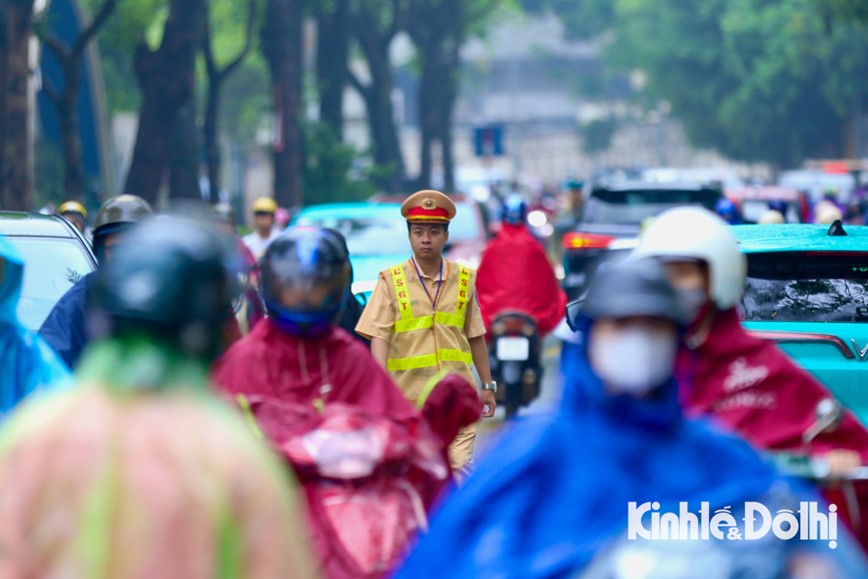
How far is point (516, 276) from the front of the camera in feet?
40.8

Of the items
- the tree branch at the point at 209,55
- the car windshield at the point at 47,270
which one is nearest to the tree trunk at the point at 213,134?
the tree branch at the point at 209,55

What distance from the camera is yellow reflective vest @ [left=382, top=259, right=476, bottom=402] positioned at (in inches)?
297

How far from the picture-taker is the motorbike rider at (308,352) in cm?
442

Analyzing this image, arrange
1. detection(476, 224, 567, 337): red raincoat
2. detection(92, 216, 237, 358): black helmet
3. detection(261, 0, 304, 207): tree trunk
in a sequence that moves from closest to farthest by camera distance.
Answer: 1. detection(92, 216, 237, 358): black helmet
2. detection(476, 224, 567, 337): red raincoat
3. detection(261, 0, 304, 207): tree trunk

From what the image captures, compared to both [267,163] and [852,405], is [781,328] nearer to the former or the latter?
[852,405]

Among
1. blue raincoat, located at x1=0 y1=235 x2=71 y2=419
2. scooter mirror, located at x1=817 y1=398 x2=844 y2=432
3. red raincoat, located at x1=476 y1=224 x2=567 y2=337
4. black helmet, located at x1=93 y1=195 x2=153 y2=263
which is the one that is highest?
black helmet, located at x1=93 y1=195 x2=153 y2=263

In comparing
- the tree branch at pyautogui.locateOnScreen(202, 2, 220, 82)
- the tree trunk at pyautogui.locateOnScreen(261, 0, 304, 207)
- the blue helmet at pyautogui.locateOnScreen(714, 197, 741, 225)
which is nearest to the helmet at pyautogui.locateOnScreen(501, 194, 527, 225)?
the blue helmet at pyautogui.locateOnScreen(714, 197, 741, 225)

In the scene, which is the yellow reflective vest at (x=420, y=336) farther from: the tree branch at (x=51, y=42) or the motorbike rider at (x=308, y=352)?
the tree branch at (x=51, y=42)

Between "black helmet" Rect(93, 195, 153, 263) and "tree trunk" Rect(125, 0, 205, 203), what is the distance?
13.3m

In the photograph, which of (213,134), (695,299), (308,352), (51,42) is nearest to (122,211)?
(308,352)

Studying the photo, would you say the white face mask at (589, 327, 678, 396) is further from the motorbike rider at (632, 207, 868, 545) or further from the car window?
the car window

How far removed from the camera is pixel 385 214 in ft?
49.0

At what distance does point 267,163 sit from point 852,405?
41677 mm

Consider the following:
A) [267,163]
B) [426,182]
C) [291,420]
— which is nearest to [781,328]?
[291,420]
